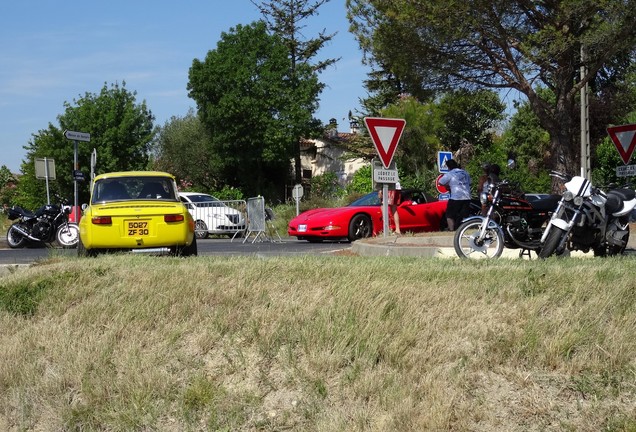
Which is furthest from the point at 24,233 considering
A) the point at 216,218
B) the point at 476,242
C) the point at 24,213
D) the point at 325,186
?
the point at 325,186

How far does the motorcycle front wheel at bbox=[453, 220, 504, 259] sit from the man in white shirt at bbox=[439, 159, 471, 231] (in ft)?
12.1

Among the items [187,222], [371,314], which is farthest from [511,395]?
[187,222]

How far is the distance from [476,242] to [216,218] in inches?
646

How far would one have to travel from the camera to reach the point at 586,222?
32.2 feet

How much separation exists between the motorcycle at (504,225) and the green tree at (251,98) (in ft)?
137

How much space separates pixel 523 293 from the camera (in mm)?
6711

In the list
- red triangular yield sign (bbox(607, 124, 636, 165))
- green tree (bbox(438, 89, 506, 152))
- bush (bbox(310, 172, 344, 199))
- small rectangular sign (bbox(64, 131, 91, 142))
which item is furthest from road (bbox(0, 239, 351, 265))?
green tree (bbox(438, 89, 506, 152))

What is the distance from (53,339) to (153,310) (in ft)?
Result: 2.60

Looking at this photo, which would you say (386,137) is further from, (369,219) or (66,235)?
(66,235)

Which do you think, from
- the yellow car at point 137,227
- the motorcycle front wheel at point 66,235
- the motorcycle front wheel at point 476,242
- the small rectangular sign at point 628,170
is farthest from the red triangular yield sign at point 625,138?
the motorcycle front wheel at point 66,235

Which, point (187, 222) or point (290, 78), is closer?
point (187, 222)

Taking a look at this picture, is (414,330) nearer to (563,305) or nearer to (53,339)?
(563,305)

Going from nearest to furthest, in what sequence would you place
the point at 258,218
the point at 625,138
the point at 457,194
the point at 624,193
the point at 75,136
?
the point at 624,193 → the point at 457,194 → the point at 625,138 → the point at 75,136 → the point at 258,218

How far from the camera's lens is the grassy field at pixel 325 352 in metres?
5.49
